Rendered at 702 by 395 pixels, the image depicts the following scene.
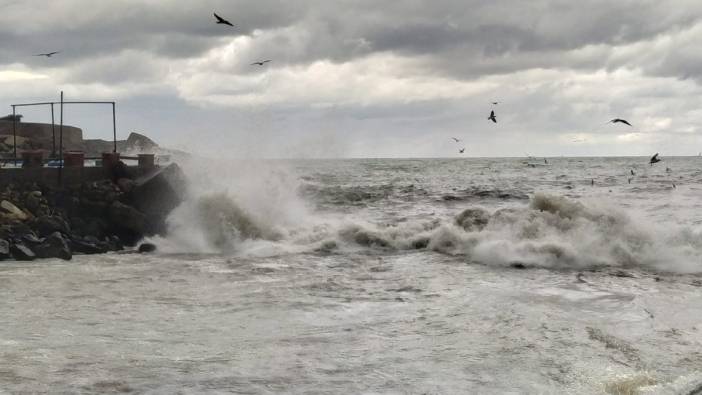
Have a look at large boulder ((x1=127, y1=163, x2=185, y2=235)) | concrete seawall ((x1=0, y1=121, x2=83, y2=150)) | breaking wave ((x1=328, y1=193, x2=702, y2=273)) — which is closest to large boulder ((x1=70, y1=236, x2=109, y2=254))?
large boulder ((x1=127, y1=163, x2=185, y2=235))

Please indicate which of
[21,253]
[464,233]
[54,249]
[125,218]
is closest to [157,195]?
[125,218]

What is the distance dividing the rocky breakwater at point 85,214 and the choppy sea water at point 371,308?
1.99 feet

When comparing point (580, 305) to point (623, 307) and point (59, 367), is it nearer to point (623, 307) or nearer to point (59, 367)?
point (623, 307)

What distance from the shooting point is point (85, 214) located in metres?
16.4

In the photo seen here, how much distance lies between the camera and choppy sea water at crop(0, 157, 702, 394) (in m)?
5.87

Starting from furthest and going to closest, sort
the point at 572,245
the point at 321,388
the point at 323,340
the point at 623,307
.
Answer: the point at 572,245
the point at 623,307
the point at 323,340
the point at 321,388

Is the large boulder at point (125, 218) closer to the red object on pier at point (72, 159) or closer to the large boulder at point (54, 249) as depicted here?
the red object on pier at point (72, 159)

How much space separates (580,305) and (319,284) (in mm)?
4119

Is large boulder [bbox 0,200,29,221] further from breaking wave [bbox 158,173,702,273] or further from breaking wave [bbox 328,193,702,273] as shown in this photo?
breaking wave [bbox 328,193,702,273]

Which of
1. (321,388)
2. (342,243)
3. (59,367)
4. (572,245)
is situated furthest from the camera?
(342,243)

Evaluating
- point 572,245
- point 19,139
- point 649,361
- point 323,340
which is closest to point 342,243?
point 572,245

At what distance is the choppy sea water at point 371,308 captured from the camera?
5.87 metres

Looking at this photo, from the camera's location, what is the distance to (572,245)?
14.0m

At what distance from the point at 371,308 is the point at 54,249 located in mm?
7713
